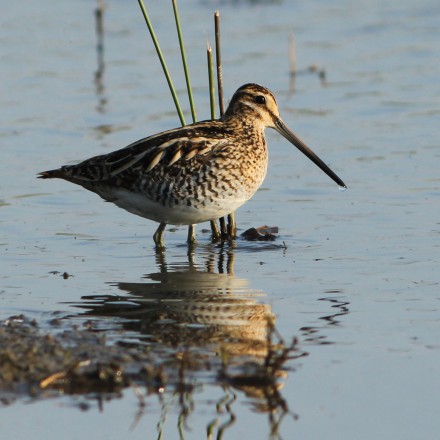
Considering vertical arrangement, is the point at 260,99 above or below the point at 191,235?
above

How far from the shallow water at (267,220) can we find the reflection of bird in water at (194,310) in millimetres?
24

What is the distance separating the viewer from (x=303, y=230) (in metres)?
9.54

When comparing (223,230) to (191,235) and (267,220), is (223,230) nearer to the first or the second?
(191,235)

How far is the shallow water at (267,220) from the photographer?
5.69 meters

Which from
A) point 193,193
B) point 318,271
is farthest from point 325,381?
point 193,193

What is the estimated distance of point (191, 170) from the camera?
862 cm

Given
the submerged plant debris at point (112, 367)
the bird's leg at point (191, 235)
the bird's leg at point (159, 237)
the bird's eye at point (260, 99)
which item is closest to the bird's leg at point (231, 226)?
the bird's leg at point (191, 235)

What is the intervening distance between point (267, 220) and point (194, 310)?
2.74 meters

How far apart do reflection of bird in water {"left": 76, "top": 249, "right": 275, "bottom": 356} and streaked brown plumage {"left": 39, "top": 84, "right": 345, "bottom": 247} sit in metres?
0.50

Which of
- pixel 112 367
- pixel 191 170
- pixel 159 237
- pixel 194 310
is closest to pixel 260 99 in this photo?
pixel 191 170

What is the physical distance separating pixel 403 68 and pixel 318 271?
7.60 m

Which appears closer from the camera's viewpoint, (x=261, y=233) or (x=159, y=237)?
(x=159, y=237)

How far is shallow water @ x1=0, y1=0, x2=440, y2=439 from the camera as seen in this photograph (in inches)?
224

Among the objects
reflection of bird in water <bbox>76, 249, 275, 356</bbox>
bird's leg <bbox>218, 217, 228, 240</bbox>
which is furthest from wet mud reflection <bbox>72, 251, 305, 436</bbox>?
bird's leg <bbox>218, 217, 228, 240</bbox>
